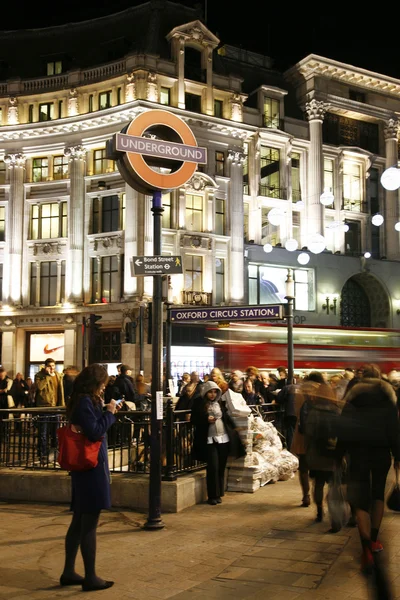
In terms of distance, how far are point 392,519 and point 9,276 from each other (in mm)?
30986

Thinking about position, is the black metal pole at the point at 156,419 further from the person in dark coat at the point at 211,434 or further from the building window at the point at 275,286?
the building window at the point at 275,286


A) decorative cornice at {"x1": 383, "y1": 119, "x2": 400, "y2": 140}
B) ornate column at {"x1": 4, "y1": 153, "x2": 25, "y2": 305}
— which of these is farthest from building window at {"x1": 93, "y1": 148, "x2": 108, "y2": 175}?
decorative cornice at {"x1": 383, "y1": 119, "x2": 400, "y2": 140}

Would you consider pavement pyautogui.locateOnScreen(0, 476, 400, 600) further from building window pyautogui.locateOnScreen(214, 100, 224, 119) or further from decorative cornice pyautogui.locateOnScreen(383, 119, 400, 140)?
decorative cornice pyautogui.locateOnScreen(383, 119, 400, 140)

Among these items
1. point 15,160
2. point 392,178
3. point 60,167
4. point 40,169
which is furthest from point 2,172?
point 392,178

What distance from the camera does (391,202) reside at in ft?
142

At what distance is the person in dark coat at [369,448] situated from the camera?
6.34 meters

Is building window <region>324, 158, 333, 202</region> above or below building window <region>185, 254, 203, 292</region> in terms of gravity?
above

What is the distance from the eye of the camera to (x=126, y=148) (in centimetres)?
842

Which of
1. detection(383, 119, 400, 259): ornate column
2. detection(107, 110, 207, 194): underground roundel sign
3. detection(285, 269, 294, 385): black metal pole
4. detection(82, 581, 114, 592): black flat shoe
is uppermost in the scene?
detection(383, 119, 400, 259): ornate column

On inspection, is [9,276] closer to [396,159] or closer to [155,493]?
[396,159]

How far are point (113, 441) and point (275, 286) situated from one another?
1116 inches

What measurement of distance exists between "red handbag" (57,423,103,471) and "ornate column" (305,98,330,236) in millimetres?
35229

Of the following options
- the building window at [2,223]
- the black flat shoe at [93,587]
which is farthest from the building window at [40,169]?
the black flat shoe at [93,587]

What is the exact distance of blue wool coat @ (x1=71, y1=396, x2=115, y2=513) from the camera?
5.80m
